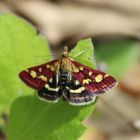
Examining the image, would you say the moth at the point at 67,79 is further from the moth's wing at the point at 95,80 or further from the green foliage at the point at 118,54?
the green foliage at the point at 118,54

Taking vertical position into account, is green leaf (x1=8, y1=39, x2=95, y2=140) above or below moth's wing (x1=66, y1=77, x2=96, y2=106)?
below

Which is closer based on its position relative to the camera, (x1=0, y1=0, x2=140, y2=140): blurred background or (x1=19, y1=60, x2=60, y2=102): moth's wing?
(x1=19, y1=60, x2=60, y2=102): moth's wing

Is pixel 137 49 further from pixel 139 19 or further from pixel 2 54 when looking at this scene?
pixel 2 54

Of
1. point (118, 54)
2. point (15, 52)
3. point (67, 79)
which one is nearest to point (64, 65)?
point (67, 79)

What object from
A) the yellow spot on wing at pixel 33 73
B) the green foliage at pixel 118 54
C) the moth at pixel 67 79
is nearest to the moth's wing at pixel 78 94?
the moth at pixel 67 79

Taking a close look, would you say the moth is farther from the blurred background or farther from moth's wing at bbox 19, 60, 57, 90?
the blurred background

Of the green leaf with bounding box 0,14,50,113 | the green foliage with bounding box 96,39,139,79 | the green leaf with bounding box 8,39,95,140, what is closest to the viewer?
the green leaf with bounding box 8,39,95,140

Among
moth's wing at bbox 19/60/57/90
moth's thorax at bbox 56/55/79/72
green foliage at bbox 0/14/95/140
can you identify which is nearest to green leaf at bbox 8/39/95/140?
green foliage at bbox 0/14/95/140

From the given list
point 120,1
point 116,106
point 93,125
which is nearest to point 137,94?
point 116,106
